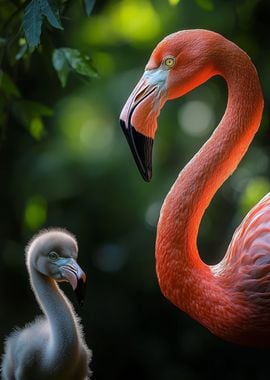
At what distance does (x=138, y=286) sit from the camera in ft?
18.5

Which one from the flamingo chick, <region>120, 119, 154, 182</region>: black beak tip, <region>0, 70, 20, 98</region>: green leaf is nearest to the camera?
<region>120, 119, 154, 182</region>: black beak tip

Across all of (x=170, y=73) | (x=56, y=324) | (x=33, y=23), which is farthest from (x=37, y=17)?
(x=56, y=324)

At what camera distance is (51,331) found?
279 centimetres

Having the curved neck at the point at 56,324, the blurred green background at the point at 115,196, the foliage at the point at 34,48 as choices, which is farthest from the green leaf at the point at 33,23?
the blurred green background at the point at 115,196

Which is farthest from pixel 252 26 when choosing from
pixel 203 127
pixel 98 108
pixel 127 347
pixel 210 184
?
pixel 210 184

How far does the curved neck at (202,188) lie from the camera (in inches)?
101

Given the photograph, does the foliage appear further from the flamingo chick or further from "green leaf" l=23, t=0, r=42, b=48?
the flamingo chick

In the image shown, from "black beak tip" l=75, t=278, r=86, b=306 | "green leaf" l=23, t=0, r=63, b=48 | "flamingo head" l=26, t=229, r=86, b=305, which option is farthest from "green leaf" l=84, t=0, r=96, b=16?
"black beak tip" l=75, t=278, r=86, b=306

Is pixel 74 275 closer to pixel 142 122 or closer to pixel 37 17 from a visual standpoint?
pixel 142 122

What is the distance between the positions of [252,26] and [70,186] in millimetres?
1587

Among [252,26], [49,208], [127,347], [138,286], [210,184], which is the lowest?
[127,347]

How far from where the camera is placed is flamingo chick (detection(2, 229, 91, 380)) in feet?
8.95

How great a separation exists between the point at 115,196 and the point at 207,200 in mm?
3114

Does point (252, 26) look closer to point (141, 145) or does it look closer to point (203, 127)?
point (203, 127)
